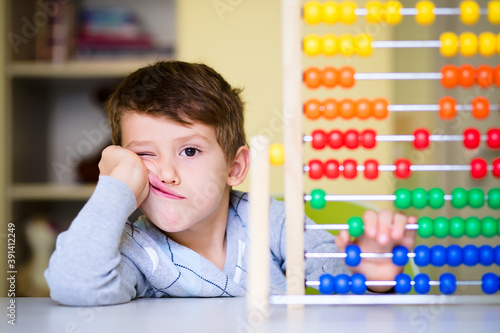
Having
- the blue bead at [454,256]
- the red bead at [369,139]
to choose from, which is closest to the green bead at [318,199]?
the red bead at [369,139]

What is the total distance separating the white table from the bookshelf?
4.62ft

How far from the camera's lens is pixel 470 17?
0.91 metres

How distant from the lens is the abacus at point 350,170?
806 millimetres

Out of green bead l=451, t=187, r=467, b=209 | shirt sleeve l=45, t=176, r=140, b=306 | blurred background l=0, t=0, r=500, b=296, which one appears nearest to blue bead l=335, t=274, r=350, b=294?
green bead l=451, t=187, r=467, b=209

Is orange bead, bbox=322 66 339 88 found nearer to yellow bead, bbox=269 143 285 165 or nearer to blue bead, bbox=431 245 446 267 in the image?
yellow bead, bbox=269 143 285 165

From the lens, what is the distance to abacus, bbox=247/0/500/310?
806 mm

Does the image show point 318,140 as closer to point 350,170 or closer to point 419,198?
point 350,170

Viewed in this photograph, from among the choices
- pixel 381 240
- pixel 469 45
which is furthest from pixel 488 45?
pixel 381 240

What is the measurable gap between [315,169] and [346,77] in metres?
0.16

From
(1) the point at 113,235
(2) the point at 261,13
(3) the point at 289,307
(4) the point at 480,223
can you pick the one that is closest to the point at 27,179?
(2) the point at 261,13

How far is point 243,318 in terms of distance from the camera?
2.55 ft

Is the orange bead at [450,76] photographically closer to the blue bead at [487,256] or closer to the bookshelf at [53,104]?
the blue bead at [487,256]

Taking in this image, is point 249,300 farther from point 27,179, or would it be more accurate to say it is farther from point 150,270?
point 27,179

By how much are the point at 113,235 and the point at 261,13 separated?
150 cm
